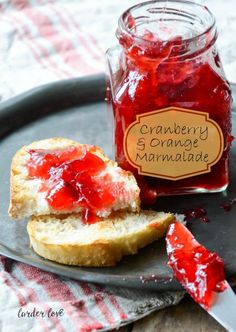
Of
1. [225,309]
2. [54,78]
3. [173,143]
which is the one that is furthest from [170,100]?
[54,78]

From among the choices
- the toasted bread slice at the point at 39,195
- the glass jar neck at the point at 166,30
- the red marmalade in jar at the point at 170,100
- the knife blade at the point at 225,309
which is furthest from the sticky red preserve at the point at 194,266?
the glass jar neck at the point at 166,30

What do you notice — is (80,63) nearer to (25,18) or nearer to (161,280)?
(25,18)

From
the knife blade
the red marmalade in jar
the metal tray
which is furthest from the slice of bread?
the knife blade

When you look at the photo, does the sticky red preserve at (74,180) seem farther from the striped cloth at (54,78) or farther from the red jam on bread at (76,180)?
the striped cloth at (54,78)

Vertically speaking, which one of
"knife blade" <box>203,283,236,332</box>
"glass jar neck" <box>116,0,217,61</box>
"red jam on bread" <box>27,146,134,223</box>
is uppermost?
"glass jar neck" <box>116,0,217,61</box>

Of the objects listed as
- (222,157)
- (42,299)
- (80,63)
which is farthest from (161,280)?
(80,63)

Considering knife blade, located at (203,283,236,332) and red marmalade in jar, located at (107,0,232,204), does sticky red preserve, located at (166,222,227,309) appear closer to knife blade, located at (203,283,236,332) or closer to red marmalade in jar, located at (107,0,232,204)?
knife blade, located at (203,283,236,332)

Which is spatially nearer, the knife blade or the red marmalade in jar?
the knife blade

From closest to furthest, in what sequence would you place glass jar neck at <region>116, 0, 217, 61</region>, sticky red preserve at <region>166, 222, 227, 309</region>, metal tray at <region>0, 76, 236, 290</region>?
sticky red preserve at <region>166, 222, 227, 309</region> < metal tray at <region>0, 76, 236, 290</region> < glass jar neck at <region>116, 0, 217, 61</region>
